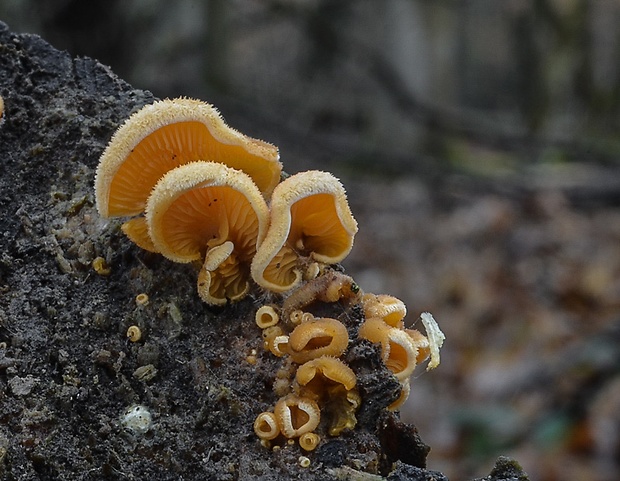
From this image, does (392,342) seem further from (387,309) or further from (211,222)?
(211,222)

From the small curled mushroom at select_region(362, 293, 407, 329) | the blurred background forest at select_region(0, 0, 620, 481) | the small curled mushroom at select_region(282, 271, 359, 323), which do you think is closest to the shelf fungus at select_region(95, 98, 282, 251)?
the small curled mushroom at select_region(282, 271, 359, 323)

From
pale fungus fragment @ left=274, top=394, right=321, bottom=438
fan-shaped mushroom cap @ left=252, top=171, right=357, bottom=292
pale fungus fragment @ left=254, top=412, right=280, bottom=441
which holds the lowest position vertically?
pale fungus fragment @ left=254, top=412, right=280, bottom=441

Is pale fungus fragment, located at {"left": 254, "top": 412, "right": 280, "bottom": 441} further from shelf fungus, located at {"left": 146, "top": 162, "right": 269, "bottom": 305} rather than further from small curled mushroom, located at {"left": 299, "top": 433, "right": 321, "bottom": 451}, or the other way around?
shelf fungus, located at {"left": 146, "top": 162, "right": 269, "bottom": 305}

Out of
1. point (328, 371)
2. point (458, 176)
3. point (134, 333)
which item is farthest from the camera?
point (458, 176)

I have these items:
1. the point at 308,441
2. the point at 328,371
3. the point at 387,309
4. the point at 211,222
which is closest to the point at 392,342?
the point at 387,309

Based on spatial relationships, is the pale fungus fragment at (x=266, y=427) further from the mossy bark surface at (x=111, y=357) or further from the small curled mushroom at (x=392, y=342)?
the small curled mushroom at (x=392, y=342)

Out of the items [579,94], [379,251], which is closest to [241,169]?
[379,251]
